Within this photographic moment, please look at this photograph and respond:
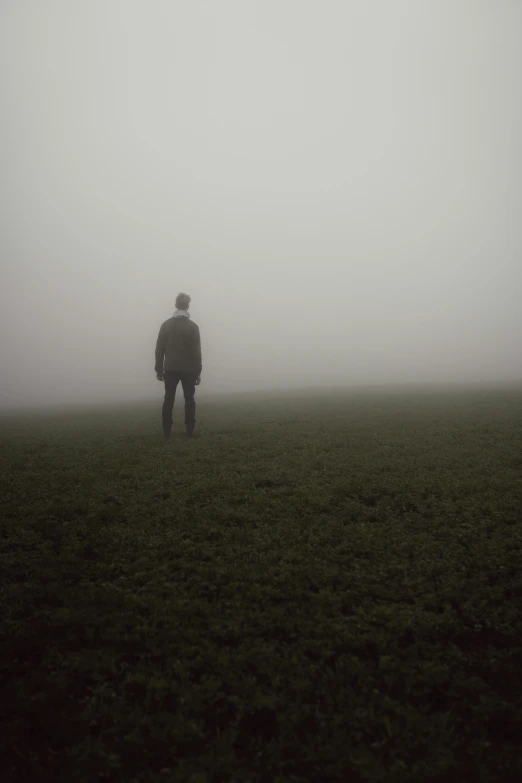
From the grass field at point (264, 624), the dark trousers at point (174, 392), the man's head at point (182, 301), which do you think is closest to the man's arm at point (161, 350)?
the dark trousers at point (174, 392)

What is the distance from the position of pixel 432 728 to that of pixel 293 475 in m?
5.95

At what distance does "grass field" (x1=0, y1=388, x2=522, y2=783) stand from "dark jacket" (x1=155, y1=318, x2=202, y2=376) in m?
4.57

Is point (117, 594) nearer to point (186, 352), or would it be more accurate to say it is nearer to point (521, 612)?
point (521, 612)

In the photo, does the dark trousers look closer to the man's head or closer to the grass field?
the man's head

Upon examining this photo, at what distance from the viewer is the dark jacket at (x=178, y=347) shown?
13141 millimetres

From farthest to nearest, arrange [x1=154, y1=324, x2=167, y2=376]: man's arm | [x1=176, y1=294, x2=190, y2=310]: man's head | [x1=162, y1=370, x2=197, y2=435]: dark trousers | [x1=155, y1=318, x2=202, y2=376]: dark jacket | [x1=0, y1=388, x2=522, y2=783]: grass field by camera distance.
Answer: [x1=176, y1=294, x2=190, y2=310]: man's head < [x1=154, y1=324, x2=167, y2=376]: man's arm < [x1=162, y1=370, x2=197, y2=435]: dark trousers < [x1=155, y1=318, x2=202, y2=376]: dark jacket < [x1=0, y1=388, x2=522, y2=783]: grass field

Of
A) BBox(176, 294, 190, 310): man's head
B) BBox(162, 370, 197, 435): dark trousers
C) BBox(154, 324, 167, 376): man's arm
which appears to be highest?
BBox(176, 294, 190, 310): man's head

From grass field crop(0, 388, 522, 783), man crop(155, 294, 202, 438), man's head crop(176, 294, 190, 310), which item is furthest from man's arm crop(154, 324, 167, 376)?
grass field crop(0, 388, 522, 783)

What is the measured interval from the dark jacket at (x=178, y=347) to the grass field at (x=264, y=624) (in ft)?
15.0

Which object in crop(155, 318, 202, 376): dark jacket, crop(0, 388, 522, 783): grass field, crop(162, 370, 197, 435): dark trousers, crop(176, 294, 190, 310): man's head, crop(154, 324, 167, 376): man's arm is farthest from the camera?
crop(176, 294, 190, 310): man's head

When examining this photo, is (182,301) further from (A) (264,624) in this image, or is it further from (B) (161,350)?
(A) (264,624)

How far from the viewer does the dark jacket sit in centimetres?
1314

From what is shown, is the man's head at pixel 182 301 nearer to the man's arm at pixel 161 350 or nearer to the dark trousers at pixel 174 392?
the man's arm at pixel 161 350

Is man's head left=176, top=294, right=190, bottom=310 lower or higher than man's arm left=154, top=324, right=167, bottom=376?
higher
